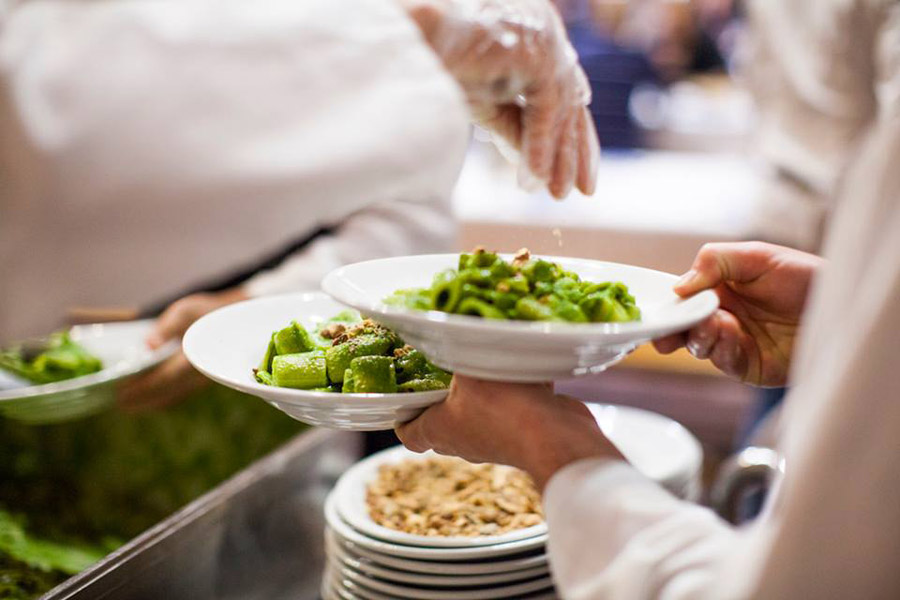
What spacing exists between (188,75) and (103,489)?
0.83m

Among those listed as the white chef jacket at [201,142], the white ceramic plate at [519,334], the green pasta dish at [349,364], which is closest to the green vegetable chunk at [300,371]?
the green pasta dish at [349,364]

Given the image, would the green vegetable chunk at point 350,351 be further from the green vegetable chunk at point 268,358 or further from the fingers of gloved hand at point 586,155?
the fingers of gloved hand at point 586,155

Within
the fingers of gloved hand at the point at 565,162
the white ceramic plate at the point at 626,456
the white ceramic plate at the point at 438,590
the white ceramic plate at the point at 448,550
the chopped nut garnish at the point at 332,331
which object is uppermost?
the fingers of gloved hand at the point at 565,162

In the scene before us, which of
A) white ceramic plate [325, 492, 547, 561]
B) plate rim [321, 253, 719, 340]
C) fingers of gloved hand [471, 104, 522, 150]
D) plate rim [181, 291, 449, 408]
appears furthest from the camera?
fingers of gloved hand [471, 104, 522, 150]

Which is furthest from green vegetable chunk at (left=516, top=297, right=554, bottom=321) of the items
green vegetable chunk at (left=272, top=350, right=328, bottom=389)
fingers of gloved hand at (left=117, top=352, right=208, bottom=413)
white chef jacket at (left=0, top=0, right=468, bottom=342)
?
fingers of gloved hand at (left=117, top=352, right=208, bottom=413)

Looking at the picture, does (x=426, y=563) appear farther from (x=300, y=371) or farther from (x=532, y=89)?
(x=532, y=89)

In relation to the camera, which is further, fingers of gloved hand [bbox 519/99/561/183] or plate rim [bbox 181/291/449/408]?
fingers of gloved hand [bbox 519/99/561/183]

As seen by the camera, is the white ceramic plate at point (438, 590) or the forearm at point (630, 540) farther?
the white ceramic plate at point (438, 590)

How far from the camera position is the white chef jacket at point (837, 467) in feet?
1.89

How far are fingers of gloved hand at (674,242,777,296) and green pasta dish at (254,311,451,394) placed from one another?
0.96 feet

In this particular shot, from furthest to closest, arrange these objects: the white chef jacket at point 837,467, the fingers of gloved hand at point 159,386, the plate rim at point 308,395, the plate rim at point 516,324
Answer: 1. the fingers of gloved hand at point 159,386
2. the plate rim at point 308,395
3. the plate rim at point 516,324
4. the white chef jacket at point 837,467

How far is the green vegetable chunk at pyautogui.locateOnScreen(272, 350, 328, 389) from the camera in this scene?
3.01 feet

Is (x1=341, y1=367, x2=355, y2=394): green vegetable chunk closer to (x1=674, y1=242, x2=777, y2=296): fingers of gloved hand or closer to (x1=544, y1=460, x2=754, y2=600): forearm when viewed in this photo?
(x1=544, y1=460, x2=754, y2=600): forearm

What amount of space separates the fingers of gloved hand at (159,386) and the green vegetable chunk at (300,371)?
649 millimetres
